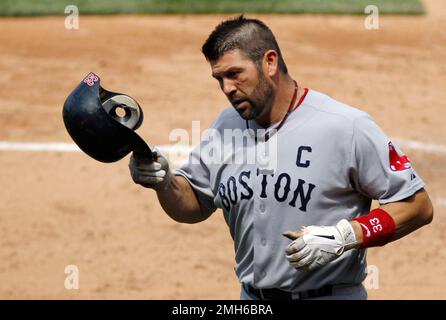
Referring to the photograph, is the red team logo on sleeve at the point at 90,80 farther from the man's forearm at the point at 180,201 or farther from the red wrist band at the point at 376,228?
the red wrist band at the point at 376,228

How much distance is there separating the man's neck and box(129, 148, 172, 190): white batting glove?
52 centimetres

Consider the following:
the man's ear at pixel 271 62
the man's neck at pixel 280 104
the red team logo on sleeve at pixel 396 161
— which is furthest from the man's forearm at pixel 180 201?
the red team logo on sleeve at pixel 396 161

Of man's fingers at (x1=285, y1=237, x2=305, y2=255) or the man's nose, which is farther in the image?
the man's nose

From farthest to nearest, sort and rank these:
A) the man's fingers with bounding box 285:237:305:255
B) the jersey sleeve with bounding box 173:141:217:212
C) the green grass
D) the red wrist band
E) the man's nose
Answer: the green grass < the jersey sleeve with bounding box 173:141:217:212 < the man's nose < the red wrist band < the man's fingers with bounding box 285:237:305:255

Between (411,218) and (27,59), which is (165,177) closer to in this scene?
(411,218)

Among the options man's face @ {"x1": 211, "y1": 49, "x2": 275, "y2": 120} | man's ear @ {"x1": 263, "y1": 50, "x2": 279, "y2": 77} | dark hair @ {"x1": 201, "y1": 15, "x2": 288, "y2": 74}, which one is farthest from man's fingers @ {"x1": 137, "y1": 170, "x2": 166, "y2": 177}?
man's ear @ {"x1": 263, "y1": 50, "x2": 279, "y2": 77}

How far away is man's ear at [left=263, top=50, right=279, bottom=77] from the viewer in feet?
15.5

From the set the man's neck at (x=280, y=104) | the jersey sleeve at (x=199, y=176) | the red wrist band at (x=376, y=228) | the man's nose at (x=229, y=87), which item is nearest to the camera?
the red wrist band at (x=376, y=228)

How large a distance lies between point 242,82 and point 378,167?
0.75 meters

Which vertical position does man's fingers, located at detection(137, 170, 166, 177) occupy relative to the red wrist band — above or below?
above

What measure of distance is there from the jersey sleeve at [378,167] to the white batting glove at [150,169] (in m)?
0.92

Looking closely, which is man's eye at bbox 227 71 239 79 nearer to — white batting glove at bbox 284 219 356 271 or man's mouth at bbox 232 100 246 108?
man's mouth at bbox 232 100 246 108

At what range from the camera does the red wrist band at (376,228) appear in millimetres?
4496

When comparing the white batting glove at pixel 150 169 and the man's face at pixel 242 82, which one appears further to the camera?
the white batting glove at pixel 150 169
